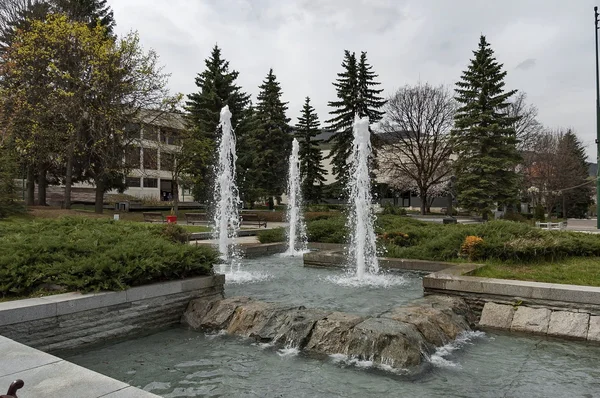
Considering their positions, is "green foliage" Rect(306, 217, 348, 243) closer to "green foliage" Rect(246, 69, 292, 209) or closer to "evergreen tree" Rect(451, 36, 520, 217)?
"evergreen tree" Rect(451, 36, 520, 217)

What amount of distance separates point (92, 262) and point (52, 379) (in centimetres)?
332

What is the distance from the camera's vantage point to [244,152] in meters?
38.2

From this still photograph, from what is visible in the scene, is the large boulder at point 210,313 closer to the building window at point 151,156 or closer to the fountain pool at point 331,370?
the fountain pool at point 331,370

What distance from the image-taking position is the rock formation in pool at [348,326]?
543 centimetres

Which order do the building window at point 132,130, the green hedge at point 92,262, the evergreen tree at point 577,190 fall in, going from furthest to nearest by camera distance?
the evergreen tree at point 577,190 < the building window at point 132,130 < the green hedge at point 92,262

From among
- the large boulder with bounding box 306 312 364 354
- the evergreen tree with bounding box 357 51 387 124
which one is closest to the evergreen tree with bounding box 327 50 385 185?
the evergreen tree with bounding box 357 51 387 124

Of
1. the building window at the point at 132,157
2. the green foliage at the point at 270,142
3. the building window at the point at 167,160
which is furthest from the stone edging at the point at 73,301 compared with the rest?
the green foliage at the point at 270,142

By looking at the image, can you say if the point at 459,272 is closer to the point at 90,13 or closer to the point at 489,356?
the point at 489,356

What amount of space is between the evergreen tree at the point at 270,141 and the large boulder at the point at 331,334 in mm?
34657

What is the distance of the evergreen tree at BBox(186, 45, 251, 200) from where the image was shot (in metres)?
35.7

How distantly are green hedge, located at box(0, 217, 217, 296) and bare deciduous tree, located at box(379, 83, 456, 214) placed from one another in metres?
33.2

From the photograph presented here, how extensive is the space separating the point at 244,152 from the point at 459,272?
31.2 metres

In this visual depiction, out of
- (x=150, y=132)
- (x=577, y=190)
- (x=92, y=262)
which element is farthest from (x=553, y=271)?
(x=577, y=190)

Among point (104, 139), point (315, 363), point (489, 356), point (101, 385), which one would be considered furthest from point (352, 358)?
point (104, 139)
